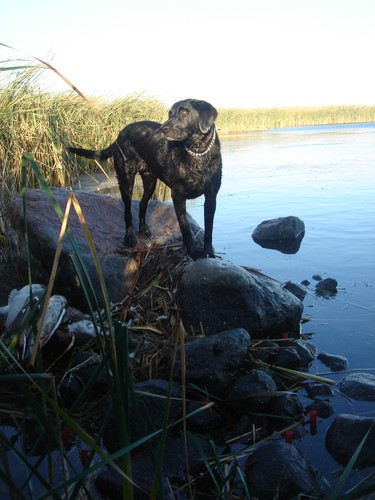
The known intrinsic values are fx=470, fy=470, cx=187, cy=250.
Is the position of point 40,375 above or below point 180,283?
above

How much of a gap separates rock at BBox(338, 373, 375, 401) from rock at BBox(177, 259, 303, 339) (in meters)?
0.80

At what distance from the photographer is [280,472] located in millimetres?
2252

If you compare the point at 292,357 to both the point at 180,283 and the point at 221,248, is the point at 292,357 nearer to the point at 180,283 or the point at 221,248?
the point at 180,283

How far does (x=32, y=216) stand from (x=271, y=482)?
328 cm

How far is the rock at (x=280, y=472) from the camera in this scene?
2184 mm

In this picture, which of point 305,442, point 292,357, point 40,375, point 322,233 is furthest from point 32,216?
point 322,233

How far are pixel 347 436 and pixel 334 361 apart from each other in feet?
3.29

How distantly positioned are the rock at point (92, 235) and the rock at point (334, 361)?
6.19 ft

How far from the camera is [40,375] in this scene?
1.15 metres

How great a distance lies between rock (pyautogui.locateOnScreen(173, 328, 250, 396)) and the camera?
9.91ft

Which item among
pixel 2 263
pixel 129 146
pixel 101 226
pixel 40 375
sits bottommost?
pixel 2 263

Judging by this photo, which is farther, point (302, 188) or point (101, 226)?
point (302, 188)

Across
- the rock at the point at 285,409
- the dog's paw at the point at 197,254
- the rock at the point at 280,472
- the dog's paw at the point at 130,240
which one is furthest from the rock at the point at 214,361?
the dog's paw at the point at 130,240

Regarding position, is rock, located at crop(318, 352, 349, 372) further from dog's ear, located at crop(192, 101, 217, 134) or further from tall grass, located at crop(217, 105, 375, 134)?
tall grass, located at crop(217, 105, 375, 134)
